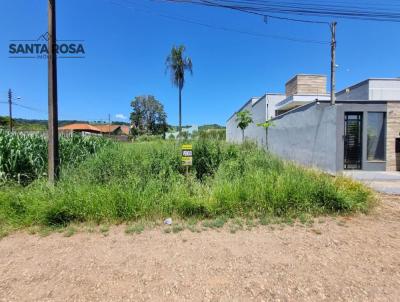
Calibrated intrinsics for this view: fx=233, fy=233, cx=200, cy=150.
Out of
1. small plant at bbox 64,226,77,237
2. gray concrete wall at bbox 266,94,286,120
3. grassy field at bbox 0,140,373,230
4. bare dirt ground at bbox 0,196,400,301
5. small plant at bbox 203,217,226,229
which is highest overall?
gray concrete wall at bbox 266,94,286,120

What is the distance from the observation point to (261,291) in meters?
2.41

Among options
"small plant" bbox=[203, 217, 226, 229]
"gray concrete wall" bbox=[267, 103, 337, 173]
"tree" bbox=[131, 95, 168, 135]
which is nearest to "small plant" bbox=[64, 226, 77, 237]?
"small plant" bbox=[203, 217, 226, 229]

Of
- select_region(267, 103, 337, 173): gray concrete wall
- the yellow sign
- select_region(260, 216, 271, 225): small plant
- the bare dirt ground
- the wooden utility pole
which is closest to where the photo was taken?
the bare dirt ground

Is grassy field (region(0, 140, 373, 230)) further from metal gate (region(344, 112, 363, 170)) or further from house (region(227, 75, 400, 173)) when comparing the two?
metal gate (region(344, 112, 363, 170))

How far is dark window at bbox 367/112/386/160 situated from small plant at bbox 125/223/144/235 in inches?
442

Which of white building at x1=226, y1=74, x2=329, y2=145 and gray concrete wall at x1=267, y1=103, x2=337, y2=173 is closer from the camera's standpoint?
gray concrete wall at x1=267, y1=103, x2=337, y2=173

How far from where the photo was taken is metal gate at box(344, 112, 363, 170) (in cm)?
1079

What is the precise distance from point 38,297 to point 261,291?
2252 millimetres

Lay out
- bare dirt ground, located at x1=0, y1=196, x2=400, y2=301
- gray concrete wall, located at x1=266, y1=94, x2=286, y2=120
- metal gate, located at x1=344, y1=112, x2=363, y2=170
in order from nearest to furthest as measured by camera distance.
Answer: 1. bare dirt ground, located at x1=0, y1=196, x2=400, y2=301
2. metal gate, located at x1=344, y1=112, x2=363, y2=170
3. gray concrete wall, located at x1=266, y1=94, x2=286, y2=120

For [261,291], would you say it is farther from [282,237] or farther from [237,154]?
[237,154]

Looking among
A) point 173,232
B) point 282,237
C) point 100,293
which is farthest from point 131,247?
point 282,237

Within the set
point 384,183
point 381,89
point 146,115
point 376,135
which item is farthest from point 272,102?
point 146,115

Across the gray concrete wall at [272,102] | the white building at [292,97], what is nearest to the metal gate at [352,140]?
the white building at [292,97]

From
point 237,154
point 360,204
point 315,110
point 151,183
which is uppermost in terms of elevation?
point 315,110
